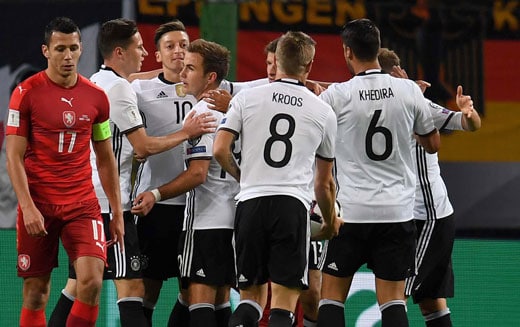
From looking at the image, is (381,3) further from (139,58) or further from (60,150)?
(60,150)

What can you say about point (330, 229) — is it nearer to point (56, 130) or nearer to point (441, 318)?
point (441, 318)

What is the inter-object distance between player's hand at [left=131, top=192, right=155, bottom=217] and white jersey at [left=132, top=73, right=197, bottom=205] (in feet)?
0.96

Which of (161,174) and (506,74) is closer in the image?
(161,174)

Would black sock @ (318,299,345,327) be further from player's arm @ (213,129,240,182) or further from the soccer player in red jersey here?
the soccer player in red jersey

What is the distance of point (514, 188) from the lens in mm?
9609

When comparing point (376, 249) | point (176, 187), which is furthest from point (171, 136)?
point (376, 249)

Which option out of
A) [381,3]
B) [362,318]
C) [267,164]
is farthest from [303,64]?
[381,3]

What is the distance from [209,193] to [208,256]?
1.18 ft

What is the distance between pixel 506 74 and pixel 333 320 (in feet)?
13.3

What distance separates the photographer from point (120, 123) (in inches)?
263

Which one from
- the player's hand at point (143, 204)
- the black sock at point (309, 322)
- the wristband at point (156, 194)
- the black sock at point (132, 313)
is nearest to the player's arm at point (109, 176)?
the player's hand at point (143, 204)

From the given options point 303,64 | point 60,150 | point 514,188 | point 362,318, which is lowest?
point 362,318

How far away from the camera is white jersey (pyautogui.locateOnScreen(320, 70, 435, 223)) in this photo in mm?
6332

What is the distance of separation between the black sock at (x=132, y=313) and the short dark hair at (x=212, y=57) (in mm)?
1340
